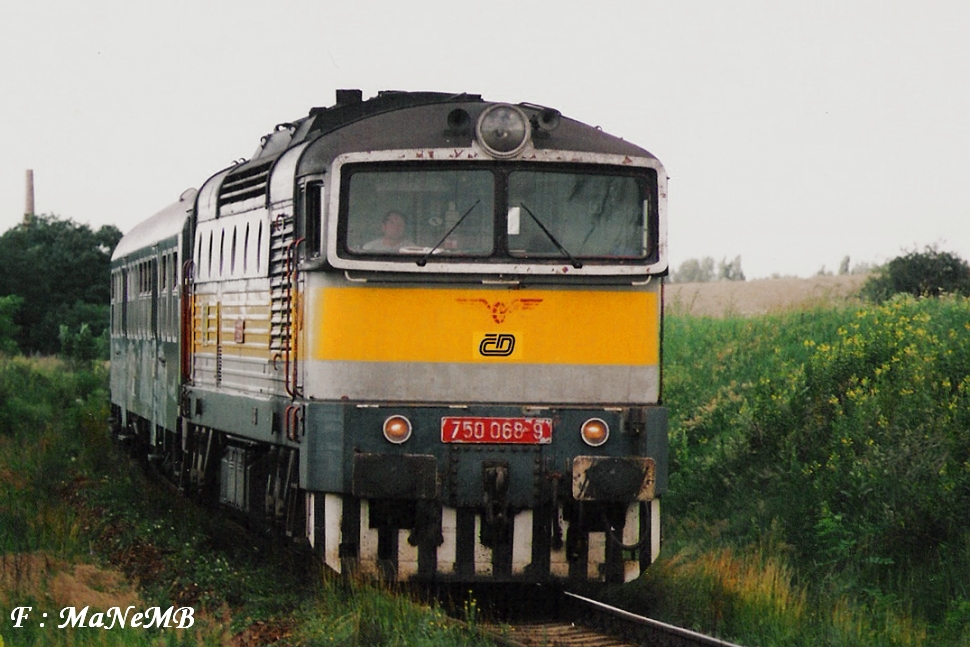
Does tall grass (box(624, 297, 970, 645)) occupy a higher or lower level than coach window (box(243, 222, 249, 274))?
lower

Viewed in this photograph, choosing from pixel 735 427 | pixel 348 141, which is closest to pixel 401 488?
pixel 348 141

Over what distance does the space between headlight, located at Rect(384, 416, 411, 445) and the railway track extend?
125 centimetres

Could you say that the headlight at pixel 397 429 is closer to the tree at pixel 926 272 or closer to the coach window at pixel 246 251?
the coach window at pixel 246 251

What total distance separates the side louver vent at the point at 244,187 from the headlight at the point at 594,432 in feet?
10.0

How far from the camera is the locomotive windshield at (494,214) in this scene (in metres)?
9.87

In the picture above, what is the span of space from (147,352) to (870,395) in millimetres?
8081

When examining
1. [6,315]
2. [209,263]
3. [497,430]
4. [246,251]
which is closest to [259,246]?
[246,251]

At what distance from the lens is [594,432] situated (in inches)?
396

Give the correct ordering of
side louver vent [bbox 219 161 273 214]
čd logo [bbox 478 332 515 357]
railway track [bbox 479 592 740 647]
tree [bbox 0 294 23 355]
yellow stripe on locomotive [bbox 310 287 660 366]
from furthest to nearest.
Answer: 1. tree [bbox 0 294 23 355]
2. side louver vent [bbox 219 161 273 214]
3. čd logo [bbox 478 332 515 357]
4. yellow stripe on locomotive [bbox 310 287 660 366]
5. railway track [bbox 479 592 740 647]

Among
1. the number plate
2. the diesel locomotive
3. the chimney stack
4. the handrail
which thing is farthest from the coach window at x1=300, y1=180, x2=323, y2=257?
the chimney stack

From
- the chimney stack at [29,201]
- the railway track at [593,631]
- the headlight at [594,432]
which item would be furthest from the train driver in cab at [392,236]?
the chimney stack at [29,201]

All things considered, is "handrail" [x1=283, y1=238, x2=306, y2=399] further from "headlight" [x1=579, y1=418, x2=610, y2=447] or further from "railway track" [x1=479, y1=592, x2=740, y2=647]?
"railway track" [x1=479, y1=592, x2=740, y2=647]

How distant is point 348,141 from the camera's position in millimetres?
9984

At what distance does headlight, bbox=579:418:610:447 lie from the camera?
10.0 metres
